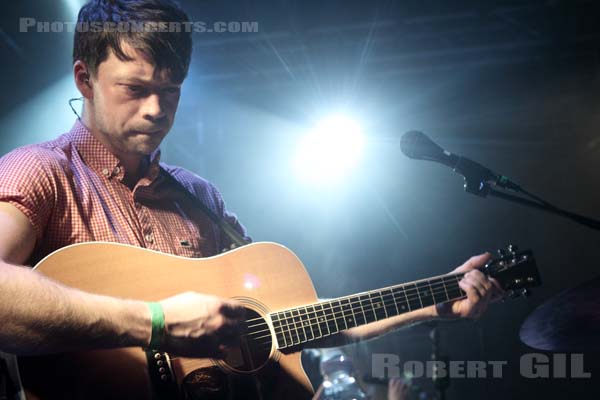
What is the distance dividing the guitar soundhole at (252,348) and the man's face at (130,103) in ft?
3.05

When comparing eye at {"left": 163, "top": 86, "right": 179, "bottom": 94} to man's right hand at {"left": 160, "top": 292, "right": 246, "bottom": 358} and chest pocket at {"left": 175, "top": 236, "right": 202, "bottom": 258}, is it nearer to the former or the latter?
chest pocket at {"left": 175, "top": 236, "right": 202, "bottom": 258}

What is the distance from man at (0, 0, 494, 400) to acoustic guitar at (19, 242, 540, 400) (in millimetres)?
97

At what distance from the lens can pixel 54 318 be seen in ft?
5.19

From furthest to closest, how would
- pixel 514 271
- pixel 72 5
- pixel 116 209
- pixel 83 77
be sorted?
pixel 72 5 → pixel 514 271 → pixel 83 77 → pixel 116 209

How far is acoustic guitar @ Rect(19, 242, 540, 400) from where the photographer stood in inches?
67.4

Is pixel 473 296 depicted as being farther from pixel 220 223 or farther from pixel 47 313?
pixel 47 313

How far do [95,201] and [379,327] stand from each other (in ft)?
5.22

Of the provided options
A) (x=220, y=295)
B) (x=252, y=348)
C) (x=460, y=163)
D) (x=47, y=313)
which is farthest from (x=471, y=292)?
(x=47, y=313)

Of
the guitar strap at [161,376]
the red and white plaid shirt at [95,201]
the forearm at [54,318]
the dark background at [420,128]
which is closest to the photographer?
the forearm at [54,318]

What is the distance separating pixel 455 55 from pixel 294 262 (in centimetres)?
586

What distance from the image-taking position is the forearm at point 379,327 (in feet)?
8.41

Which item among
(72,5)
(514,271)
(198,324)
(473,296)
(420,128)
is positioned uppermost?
(72,5)

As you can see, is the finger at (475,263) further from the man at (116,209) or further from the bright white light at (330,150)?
the bright white light at (330,150)

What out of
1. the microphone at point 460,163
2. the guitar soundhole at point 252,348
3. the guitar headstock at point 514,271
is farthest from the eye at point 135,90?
the guitar headstock at point 514,271
